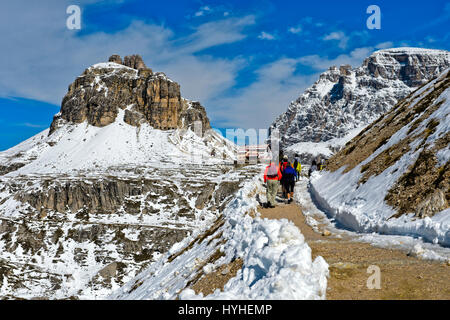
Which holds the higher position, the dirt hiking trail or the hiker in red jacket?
the hiker in red jacket

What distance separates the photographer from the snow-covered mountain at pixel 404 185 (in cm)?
1101

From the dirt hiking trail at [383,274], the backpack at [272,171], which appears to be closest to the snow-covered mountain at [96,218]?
the backpack at [272,171]

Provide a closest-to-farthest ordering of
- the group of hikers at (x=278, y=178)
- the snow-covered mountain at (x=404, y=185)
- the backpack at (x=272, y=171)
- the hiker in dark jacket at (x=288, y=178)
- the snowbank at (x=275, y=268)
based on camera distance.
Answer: the snowbank at (x=275, y=268) < the snow-covered mountain at (x=404, y=185) < the backpack at (x=272, y=171) < the group of hikers at (x=278, y=178) < the hiker in dark jacket at (x=288, y=178)

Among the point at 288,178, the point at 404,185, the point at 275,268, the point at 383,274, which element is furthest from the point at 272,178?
the point at 275,268

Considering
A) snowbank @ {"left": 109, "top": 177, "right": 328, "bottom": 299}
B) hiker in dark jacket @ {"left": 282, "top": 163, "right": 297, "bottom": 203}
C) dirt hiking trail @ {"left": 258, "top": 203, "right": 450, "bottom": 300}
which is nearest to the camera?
snowbank @ {"left": 109, "top": 177, "right": 328, "bottom": 299}

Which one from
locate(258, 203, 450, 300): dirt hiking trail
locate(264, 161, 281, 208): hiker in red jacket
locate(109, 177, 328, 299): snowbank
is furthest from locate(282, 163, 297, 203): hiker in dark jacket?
locate(109, 177, 328, 299): snowbank

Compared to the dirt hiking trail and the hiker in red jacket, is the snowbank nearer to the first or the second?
the dirt hiking trail

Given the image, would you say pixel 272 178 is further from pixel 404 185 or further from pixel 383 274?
pixel 383 274

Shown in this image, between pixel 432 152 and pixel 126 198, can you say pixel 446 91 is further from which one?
pixel 126 198

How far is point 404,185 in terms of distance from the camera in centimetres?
1416

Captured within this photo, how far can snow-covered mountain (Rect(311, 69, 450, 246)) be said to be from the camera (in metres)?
11.0

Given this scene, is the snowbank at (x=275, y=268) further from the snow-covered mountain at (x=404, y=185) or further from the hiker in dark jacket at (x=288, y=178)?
the hiker in dark jacket at (x=288, y=178)

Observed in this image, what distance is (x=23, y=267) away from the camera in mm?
96188
